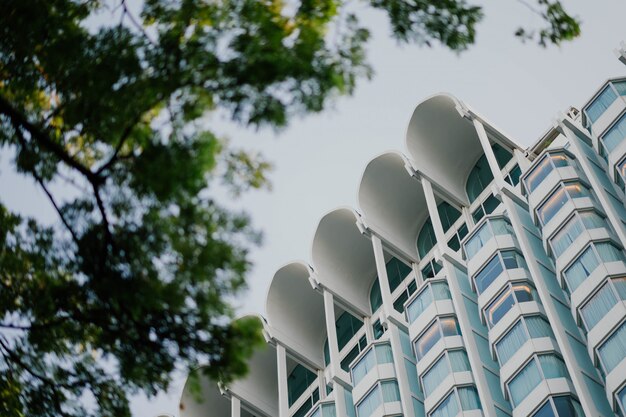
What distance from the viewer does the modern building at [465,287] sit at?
2819cm

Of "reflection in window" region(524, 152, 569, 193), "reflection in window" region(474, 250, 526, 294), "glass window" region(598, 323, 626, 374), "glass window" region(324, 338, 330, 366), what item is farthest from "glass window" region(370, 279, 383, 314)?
"glass window" region(598, 323, 626, 374)

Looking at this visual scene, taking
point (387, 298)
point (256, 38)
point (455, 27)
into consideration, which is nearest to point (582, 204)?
point (387, 298)

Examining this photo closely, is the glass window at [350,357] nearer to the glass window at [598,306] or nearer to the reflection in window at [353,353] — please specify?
the reflection in window at [353,353]

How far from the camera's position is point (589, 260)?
95.8 feet

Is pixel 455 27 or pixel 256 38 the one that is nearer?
pixel 256 38

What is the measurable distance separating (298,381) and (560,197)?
1926 cm

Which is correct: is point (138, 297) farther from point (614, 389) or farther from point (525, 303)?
point (525, 303)

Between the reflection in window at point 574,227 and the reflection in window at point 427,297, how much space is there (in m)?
5.15

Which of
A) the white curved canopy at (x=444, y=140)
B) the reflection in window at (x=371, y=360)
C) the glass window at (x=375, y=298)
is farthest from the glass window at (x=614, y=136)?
the glass window at (x=375, y=298)

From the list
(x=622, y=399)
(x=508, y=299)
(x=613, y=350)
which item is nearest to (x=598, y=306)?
(x=613, y=350)

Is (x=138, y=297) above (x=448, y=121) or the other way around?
the other way around

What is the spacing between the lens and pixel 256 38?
35.5 feet

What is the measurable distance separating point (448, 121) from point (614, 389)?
20460 mm

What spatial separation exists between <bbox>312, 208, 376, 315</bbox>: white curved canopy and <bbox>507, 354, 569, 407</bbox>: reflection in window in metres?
16.4
